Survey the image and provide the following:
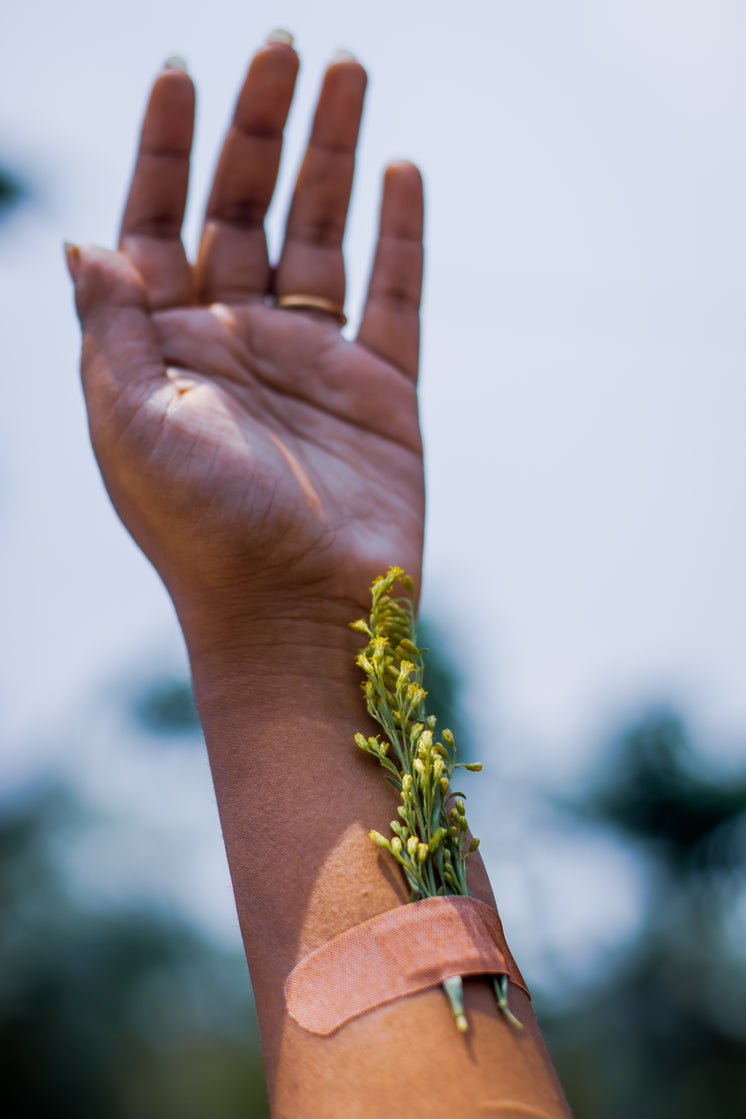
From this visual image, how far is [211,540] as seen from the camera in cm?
234

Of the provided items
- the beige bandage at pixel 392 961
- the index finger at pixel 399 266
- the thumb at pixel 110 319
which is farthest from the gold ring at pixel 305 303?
the beige bandage at pixel 392 961

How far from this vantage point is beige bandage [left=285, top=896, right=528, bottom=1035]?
62.9 inches

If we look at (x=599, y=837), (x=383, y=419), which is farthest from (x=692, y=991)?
(x=383, y=419)

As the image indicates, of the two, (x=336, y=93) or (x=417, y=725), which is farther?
(x=336, y=93)

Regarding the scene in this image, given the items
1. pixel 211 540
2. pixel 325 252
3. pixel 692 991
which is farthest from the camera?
pixel 692 991

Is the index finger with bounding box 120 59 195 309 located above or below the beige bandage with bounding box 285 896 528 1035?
above

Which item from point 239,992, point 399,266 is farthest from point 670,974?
point 399,266

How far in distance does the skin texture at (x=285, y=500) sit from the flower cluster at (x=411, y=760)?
0.06 metres

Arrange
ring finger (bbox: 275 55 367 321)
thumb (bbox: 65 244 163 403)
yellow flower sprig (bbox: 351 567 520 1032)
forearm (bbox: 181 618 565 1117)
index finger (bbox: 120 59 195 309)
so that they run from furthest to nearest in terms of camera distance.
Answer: ring finger (bbox: 275 55 367 321) → index finger (bbox: 120 59 195 309) → thumb (bbox: 65 244 163 403) → yellow flower sprig (bbox: 351 567 520 1032) → forearm (bbox: 181 618 565 1117)

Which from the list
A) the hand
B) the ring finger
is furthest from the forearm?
the ring finger

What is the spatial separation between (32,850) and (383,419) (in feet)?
56.5

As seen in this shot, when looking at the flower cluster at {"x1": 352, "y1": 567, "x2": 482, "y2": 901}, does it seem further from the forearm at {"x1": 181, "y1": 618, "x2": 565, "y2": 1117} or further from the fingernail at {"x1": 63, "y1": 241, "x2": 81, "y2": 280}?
the fingernail at {"x1": 63, "y1": 241, "x2": 81, "y2": 280}

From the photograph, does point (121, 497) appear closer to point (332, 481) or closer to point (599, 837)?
point (332, 481)

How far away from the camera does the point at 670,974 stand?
16.2 metres
